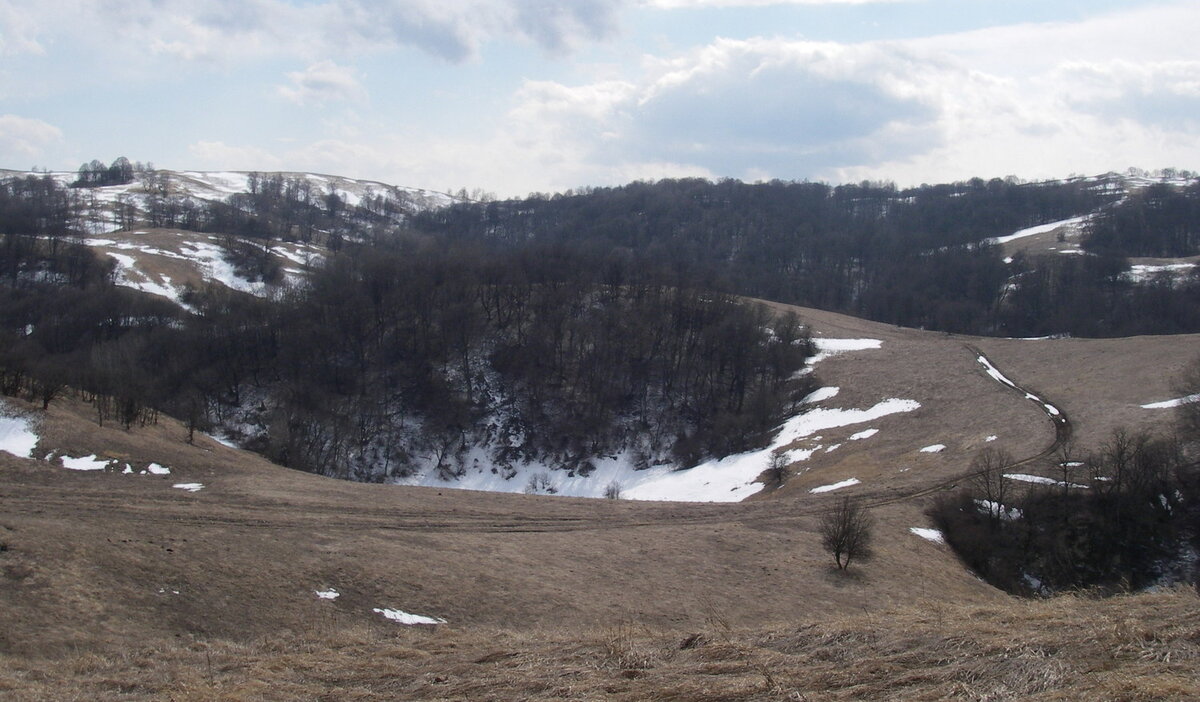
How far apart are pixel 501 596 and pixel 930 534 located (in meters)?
14.1

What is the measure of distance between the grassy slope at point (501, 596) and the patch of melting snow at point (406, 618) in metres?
0.26

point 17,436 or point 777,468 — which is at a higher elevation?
point 17,436

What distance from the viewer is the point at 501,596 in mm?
15922

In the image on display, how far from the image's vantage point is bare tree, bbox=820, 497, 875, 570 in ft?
61.7

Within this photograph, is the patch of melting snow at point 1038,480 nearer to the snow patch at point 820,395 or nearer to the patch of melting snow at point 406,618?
the snow patch at point 820,395

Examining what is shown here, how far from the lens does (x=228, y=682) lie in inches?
359

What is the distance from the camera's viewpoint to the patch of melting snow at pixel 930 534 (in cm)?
2237

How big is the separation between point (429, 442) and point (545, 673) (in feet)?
163

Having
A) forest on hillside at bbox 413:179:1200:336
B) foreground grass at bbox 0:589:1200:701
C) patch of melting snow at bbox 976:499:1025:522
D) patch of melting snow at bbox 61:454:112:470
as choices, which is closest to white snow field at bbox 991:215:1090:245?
forest on hillside at bbox 413:179:1200:336

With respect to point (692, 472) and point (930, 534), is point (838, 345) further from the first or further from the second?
point (930, 534)

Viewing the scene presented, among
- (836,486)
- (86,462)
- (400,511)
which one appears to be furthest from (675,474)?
(86,462)

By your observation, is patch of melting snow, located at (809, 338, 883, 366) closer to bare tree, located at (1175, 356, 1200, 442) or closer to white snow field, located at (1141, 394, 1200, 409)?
bare tree, located at (1175, 356, 1200, 442)

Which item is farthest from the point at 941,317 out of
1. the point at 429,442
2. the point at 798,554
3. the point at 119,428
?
the point at 119,428

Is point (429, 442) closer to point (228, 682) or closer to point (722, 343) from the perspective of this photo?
point (722, 343)
